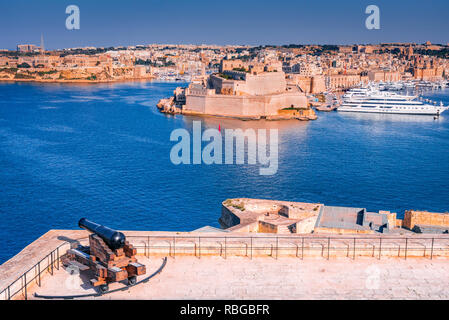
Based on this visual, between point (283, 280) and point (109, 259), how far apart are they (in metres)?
1.83

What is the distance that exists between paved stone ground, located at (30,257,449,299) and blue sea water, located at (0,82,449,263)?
23.5ft

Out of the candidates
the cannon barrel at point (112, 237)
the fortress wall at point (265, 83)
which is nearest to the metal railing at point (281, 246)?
the cannon barrel at point (112, 237)

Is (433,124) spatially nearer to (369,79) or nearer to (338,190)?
(338,190)

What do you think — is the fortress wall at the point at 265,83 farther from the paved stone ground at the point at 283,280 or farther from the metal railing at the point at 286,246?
the paved stone ground at the point at 283,280

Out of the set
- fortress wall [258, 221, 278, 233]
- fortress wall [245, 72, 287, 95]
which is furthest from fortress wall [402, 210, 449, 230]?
fortress wall [245, 72, 287, 95]

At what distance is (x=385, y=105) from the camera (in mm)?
39125

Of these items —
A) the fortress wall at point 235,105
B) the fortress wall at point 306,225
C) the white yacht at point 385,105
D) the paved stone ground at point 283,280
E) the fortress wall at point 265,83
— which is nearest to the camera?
the paved stone ground at point 283,280

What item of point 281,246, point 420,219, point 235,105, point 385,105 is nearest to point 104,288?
point 281,246

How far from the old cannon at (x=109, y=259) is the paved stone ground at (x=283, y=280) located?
5.9 inches

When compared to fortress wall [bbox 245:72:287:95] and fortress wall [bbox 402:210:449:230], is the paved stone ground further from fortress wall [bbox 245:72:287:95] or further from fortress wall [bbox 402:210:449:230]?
fortress wall [bbox 245:72:287:95]

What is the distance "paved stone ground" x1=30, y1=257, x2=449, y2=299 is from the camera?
4.95m

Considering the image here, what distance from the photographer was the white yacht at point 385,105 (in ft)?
122
